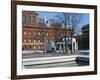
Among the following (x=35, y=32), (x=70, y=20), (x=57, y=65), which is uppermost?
(x=70, y=20)

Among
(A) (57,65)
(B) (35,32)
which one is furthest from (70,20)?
(A) (57,65)

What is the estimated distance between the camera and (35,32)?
83.0 inches

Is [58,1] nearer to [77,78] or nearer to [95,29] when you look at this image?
[95,29]

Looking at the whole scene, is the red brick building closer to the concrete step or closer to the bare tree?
the bare tree

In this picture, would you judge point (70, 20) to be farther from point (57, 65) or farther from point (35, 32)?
point (57, 65)

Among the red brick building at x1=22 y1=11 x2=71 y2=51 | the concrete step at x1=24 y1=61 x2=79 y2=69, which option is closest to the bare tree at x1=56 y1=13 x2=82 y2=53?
the red brick building at x1=22 y1=11 x2=71 y2=51

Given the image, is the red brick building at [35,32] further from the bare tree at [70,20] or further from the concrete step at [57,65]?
the concrete step at [57,65]

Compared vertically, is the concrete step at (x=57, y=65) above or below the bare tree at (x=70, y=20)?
below

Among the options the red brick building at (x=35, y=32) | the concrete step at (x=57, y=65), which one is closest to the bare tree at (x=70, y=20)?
the red brick building at (x=35, y=32)

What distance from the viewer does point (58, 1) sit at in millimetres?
2176

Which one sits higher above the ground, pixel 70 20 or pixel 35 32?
pixel 70 20

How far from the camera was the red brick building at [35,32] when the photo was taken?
6.77 ft

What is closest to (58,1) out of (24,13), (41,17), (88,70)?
(41,17)

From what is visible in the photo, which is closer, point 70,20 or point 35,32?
point 35,32
